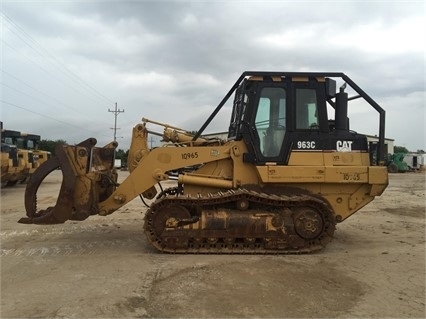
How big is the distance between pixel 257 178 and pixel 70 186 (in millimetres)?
3394

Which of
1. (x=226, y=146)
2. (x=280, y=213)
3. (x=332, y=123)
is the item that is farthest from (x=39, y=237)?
(x=332, y=123)

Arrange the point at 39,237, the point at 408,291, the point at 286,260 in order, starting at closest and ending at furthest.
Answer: the point at 408,291 → the point at 286,260 → the point at 39,237

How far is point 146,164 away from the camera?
7.95 metres

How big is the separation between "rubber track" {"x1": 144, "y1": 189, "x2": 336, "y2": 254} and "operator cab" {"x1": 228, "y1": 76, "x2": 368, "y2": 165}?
714mm

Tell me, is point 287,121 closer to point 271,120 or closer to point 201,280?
point 271,120

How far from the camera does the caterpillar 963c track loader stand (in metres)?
7.40

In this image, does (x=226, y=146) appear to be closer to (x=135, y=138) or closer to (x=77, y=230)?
(x=135, y=138)

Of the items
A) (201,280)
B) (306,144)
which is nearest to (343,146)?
(306,144)

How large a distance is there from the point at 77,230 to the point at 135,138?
2.83m

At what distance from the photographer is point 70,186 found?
25.1 ft

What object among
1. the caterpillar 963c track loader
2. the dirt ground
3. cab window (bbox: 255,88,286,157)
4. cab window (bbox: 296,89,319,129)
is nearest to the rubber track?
the caterpillar 963c track loader

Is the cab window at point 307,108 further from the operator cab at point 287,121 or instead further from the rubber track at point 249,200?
the rubber track at point 249,200

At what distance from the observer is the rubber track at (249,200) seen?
7.36m

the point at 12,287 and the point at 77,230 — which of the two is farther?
the point at 77,230
